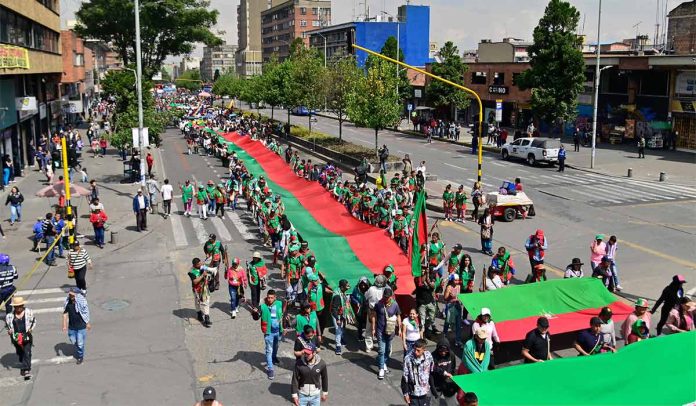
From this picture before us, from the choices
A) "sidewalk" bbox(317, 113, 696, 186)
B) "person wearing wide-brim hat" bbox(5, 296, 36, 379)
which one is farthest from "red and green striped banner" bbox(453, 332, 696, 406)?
"sidewalk" bbox(317, 113, 696, 186)

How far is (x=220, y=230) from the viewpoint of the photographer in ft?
85.2

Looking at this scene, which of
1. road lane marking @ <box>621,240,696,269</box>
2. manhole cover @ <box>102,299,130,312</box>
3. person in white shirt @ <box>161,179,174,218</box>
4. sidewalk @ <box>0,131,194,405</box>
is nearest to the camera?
sidewalk @ <box>0,131,194,405</box>

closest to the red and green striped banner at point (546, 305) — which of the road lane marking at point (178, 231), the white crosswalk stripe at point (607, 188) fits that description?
the road lane marking at point (178, 231)

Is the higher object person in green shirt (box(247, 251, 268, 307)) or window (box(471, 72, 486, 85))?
window (box(471, 72, 486, 85))

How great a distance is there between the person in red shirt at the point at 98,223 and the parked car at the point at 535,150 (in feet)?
89.5

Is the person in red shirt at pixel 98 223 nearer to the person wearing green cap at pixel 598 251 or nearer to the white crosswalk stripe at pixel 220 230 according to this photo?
the white crosswalk stripe at pixel 220 230

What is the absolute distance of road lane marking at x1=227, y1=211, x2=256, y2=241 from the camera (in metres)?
24.9

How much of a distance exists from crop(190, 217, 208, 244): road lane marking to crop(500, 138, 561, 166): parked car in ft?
74.5

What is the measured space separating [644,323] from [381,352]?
4650mm

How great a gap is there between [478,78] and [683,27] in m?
18.6

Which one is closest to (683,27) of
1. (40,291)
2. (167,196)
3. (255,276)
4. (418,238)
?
(167,196)

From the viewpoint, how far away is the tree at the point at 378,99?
140ft

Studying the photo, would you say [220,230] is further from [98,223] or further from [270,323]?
[270,323]

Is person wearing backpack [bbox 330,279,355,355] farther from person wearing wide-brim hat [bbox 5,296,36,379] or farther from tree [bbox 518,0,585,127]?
tree [bbox 518,0,585,127]
